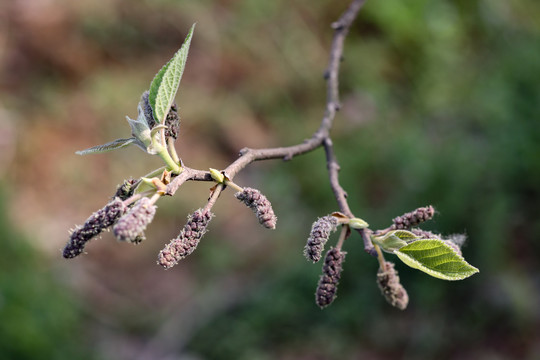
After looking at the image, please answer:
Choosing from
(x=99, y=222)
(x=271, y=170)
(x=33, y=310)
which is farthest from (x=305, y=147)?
(x=271, y=170)

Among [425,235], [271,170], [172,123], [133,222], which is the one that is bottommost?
[133,222]

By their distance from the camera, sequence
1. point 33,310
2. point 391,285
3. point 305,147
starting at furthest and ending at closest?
point 33,310
point 305,147
point 391,285

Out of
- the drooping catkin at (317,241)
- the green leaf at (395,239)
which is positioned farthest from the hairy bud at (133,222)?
the green leaf at (395,239)

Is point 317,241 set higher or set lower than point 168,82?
lower

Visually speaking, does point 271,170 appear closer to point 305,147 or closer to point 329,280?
point 305,147

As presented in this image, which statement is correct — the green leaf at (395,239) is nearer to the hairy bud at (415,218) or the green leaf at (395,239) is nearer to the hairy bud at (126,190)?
the hairy bud at (415,218)

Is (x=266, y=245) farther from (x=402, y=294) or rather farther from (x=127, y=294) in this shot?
(x=402, y=294)

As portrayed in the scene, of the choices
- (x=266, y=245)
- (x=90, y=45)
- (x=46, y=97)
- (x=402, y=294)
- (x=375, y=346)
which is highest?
(x=90, y=45)

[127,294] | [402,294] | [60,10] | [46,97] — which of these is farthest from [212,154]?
[402,294]
